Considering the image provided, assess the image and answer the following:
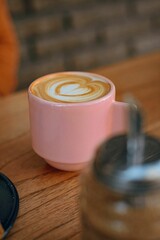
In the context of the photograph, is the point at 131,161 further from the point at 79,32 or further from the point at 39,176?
the point at 79,32

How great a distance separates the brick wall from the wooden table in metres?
0.89

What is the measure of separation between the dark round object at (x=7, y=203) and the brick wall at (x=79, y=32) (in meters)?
1.21

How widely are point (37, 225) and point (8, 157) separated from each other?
166mm

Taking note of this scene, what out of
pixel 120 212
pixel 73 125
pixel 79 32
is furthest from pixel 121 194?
pixel 79 32

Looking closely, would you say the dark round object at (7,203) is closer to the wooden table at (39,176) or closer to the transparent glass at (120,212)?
the wooden table at (39,176)

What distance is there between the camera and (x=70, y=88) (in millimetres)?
565

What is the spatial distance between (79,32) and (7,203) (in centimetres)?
139

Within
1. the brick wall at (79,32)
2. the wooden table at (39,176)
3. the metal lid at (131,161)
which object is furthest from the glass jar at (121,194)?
the brick wall at (79,32)

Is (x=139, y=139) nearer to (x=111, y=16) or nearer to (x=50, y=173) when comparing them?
(x=50, y=173)

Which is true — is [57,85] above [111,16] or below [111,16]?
above

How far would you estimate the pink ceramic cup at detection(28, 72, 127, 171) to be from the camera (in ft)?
1.69

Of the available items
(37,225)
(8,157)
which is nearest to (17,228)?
(37,225)

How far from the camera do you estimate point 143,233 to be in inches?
13.6

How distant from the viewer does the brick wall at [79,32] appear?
168 centimetres
